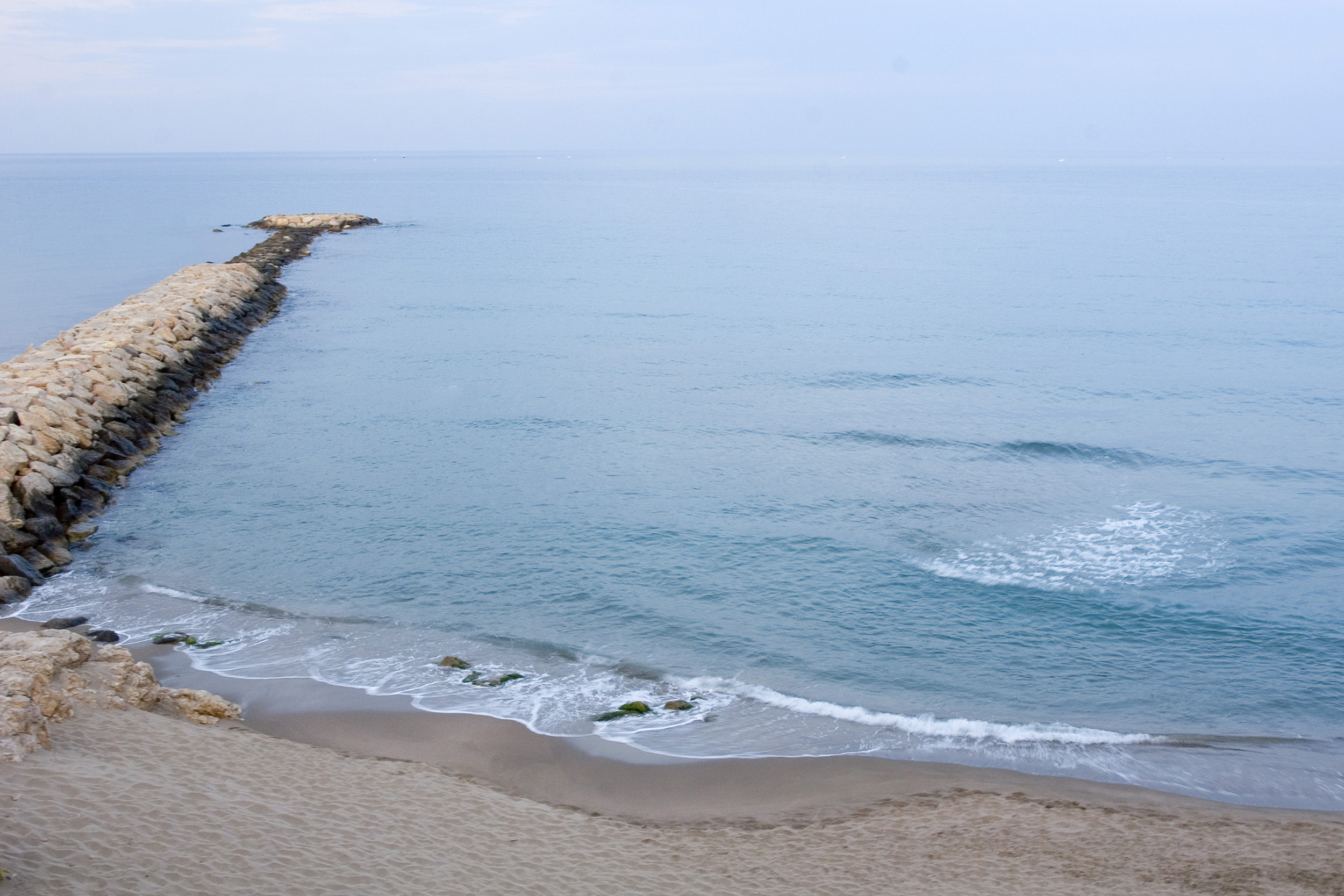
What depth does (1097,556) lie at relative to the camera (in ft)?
56.5

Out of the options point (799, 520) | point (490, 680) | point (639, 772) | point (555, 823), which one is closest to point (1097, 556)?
point (799, 520)

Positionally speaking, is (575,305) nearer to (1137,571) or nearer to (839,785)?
(1137,571)

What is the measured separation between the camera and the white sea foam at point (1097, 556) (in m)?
→ 16.4

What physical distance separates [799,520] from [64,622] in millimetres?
12632

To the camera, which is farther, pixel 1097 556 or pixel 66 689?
pixel 1097 556

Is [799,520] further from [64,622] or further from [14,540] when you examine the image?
[14,540]

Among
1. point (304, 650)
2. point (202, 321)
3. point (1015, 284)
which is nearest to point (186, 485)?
point (304, 650)

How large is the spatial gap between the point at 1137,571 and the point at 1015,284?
114 feet

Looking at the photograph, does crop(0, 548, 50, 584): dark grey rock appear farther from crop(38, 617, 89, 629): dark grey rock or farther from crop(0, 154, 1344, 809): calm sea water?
crop(38, 617, 89, 629): dark grey rock

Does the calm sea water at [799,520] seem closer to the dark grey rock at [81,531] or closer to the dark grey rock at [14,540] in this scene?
the dark grey rock at [81,531]

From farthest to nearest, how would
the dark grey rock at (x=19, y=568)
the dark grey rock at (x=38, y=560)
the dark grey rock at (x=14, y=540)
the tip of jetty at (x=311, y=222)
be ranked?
the tip of jetty at (x=311, y=222)
the dark grey rock at (x=38, y=560)
the dark grey rock at (x=14, y=540)
the dark grey rock at (x=19, y=568)

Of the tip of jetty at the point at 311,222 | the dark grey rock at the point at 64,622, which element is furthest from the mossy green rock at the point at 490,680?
the tip of jetty at the point at 311,222

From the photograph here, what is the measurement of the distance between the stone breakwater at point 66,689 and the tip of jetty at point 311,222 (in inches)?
2799

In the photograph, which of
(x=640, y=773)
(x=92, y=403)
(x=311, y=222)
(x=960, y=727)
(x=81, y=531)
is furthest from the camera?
(x=311, y=222)
